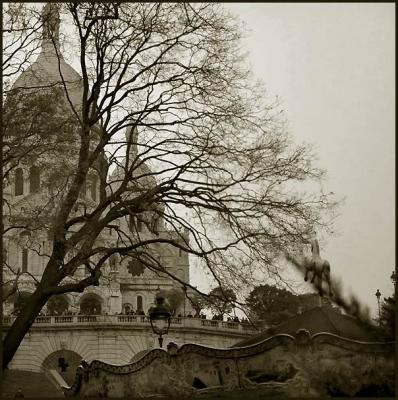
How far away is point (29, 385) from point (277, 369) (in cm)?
2708

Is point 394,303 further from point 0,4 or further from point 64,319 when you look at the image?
point 64,319

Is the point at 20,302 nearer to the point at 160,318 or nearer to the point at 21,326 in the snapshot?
the point at 160,318

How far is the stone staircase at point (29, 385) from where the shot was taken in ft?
122

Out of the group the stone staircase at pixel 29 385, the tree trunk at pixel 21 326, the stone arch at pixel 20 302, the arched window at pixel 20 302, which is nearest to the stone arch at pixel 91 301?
the stone staircase at pixel 29 385

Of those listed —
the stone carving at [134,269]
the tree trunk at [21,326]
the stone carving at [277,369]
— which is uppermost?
the stone carving at [134,269]

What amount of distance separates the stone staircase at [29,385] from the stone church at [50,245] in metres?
1.19

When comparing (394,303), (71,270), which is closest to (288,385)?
(71,270)

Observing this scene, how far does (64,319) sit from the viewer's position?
6225cm

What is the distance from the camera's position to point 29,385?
42125 mm

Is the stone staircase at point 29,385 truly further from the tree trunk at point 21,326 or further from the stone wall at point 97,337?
the tree trunk at point 21,326

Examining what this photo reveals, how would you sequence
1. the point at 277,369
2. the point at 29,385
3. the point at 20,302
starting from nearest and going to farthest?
the point at 277,369, the point at 20,302, the point at 29,385

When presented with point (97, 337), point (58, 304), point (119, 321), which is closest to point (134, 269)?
point (58, 304)

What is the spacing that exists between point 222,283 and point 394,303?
1123 cm

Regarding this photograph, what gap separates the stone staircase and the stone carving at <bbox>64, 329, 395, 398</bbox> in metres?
16.8
